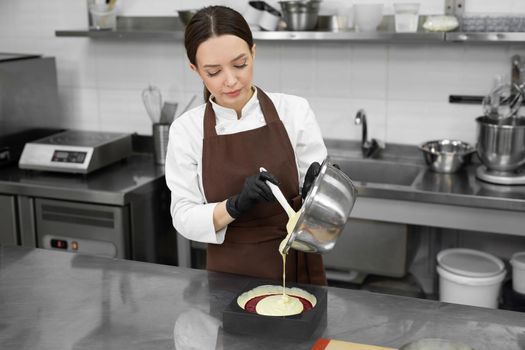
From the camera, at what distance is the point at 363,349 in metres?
1.46

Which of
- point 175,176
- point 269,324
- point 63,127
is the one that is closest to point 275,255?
point 175,176

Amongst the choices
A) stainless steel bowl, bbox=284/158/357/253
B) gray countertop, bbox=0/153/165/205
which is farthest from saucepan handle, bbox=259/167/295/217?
gray countertop, bbox=0/153/165/205

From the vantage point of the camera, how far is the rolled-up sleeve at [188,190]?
195 cm

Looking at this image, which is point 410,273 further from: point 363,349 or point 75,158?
point 363,349

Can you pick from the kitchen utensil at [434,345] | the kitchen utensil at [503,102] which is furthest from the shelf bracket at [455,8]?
the kitchen utensil at [434,345]

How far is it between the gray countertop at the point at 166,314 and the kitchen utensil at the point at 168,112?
169 centimetres

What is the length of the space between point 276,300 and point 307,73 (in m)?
2.06

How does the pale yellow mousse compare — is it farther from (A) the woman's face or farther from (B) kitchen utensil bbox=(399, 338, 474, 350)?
(A) the woman's face

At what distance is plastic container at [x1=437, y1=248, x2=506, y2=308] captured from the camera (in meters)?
2.91

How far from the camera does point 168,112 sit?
358cm

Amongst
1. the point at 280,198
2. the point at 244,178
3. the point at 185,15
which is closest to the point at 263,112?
the point at 244,178

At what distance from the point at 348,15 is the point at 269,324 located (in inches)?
84.4

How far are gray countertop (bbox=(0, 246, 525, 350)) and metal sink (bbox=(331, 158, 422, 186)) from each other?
5.33 ft

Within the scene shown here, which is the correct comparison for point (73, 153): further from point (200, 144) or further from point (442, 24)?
point (442, 24)
